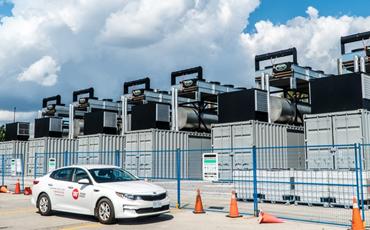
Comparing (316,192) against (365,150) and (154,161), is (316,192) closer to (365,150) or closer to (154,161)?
(365,150)

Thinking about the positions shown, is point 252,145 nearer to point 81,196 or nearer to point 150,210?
point 150,210

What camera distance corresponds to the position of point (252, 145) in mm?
19516

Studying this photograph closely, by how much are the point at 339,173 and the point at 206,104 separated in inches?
675

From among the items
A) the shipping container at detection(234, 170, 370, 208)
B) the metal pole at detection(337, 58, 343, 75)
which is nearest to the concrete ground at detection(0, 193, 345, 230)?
the shipping container at detection(234, 170, 370, 208)

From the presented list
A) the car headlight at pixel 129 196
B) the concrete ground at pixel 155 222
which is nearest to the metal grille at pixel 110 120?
the concrete ground at pixel 155 222

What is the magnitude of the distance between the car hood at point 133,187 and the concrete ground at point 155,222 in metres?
0.76

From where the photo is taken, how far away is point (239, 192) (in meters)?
14.9

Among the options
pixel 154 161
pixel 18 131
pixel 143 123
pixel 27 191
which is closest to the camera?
pixel 27 191

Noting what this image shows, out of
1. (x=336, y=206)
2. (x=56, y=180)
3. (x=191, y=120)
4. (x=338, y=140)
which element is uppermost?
(x=191, y=120)

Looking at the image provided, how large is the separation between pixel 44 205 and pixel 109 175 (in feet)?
7.04

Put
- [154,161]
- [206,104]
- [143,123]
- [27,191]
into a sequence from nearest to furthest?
[27,191]
[154,161]
[143,123]
[206,104]

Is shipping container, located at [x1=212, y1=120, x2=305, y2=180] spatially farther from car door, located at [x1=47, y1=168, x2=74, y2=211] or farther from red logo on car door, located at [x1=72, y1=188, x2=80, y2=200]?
red logo on car door, located at [x1=72, y1=188, x2=80, y2=200]

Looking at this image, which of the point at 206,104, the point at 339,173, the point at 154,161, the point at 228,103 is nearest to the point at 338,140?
the point at 339,173

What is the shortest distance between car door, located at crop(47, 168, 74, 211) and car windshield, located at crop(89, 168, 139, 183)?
83 centimetres
